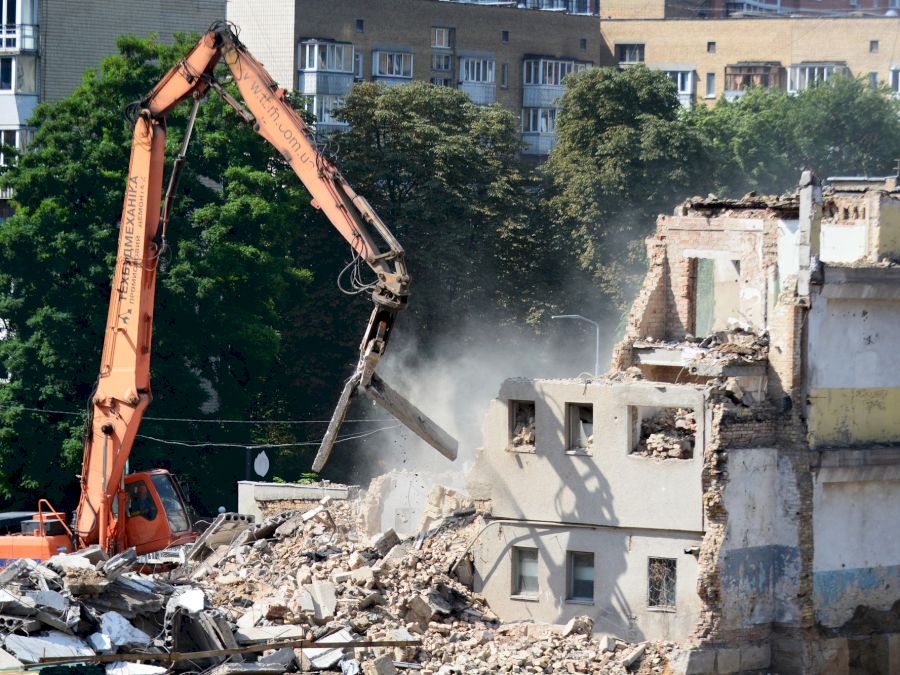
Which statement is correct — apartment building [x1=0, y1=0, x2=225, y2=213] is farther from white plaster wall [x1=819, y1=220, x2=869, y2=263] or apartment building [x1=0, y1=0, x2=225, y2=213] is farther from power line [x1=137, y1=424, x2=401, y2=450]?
white plaster wall [x1=819, y1=220, x2=869, y2=263]

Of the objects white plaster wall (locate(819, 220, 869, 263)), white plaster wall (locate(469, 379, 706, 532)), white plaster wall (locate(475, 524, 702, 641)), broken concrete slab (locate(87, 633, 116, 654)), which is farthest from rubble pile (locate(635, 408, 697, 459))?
broken concrete slab (locate(87, 633, 116, 654))

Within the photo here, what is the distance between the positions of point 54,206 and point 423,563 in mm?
21207

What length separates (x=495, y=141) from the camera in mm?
62312

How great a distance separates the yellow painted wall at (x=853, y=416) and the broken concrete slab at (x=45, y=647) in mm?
11509

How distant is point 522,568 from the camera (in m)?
30.1

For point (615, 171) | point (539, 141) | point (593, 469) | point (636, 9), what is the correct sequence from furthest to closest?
point (636, 9) < point (539, 141) < point (615, 171) < point (593, 469)

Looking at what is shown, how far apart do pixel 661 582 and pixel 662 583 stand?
2 centimetres

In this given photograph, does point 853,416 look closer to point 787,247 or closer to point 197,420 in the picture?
point 787,247

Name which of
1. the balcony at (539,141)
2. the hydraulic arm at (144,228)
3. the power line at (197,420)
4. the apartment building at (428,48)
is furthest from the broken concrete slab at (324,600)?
the balcony at (539,141)

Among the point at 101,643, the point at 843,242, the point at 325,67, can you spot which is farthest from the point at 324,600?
the point at 325,67

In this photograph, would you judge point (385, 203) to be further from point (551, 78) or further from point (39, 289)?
point (551, 78)

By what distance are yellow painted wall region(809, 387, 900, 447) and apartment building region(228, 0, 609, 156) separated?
40420mm

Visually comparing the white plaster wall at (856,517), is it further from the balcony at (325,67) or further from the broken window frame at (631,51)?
the broken window frame at (631,51)

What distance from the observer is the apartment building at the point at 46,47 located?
61.3 metres
